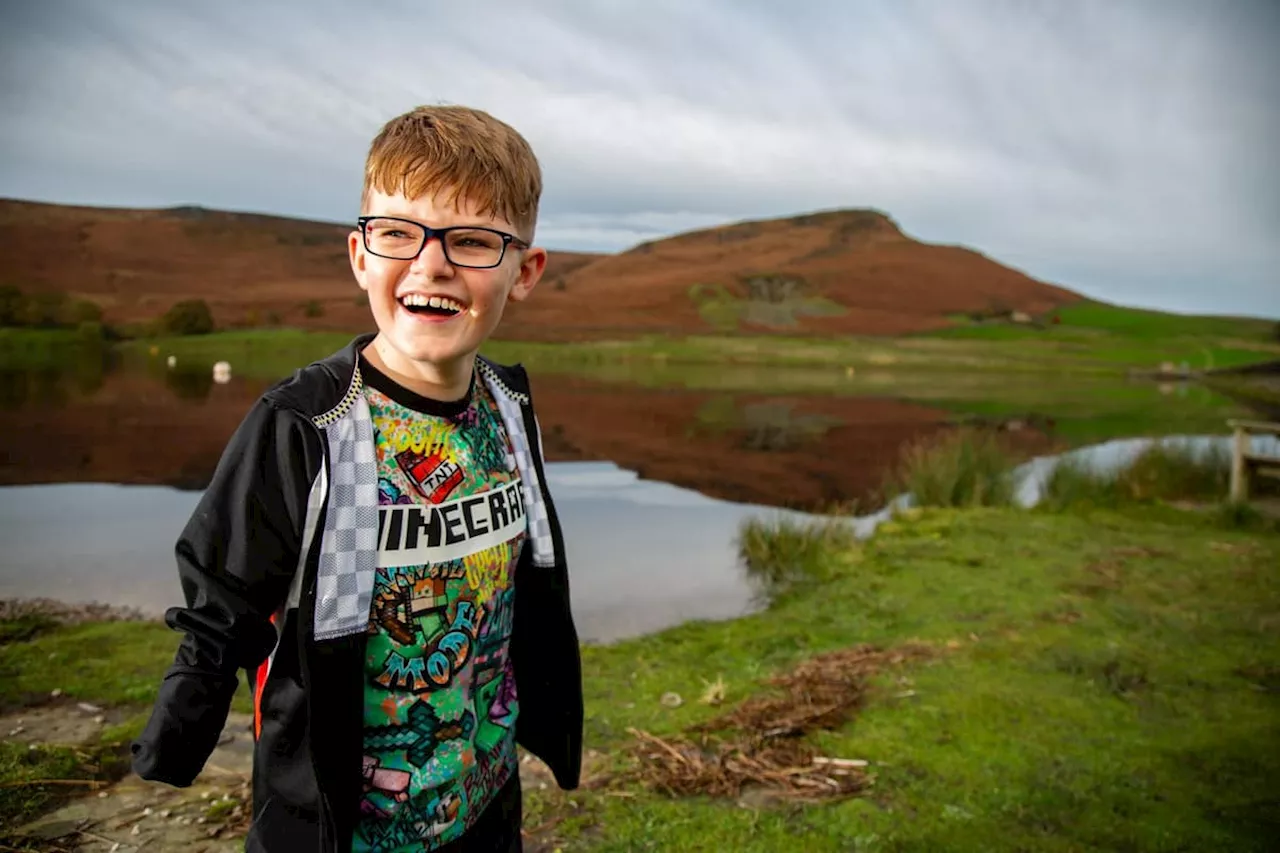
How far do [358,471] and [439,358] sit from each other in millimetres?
282

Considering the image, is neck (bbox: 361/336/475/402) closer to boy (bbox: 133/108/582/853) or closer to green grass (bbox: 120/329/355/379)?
boy (bbox: 133/108/582/853)

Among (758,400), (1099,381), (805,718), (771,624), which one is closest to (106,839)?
(805,718)

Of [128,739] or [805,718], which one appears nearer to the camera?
[128,739]

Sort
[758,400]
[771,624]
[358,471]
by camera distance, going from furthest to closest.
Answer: [758,400], [771,624], [358,471]

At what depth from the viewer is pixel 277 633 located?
5.41 ft

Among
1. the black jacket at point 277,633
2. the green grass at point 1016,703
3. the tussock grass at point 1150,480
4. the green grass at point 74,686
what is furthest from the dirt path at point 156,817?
the tussock grass at point 1150,480

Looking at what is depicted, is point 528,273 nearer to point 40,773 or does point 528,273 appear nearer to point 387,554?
point 387,554

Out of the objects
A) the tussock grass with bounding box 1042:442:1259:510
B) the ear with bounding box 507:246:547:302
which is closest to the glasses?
the ear with bounding box 507:246:547:302

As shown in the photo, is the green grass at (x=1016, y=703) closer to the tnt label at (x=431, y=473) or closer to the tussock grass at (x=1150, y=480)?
the tnt label at (x=431, y=473)

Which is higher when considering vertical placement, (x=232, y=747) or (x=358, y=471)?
(x=358, y=471)

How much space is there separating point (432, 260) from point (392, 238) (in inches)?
4.0

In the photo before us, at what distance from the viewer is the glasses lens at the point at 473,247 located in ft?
5.79

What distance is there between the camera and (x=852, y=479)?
16500 millimetres

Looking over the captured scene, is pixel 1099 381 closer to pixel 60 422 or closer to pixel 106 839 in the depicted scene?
pixel 60 422
